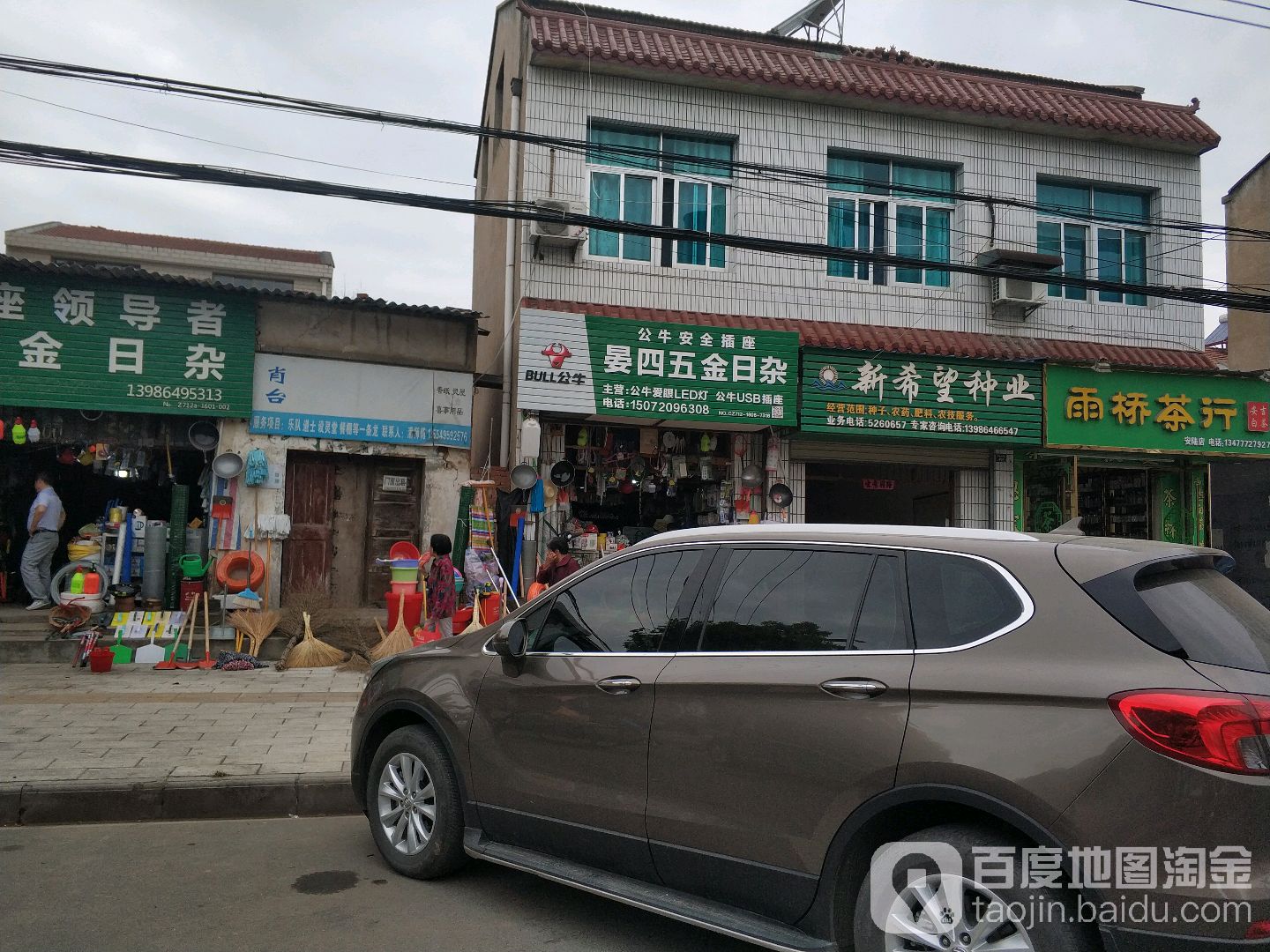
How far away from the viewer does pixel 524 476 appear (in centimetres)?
1151

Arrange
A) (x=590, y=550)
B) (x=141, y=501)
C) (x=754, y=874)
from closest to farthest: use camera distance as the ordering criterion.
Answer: (x=754, y=874), (x=590, y=550), (x=141, y=501)

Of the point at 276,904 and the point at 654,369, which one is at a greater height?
the point at 654,369

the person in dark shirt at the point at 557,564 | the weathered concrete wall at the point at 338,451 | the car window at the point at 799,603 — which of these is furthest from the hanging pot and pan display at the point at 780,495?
the car window at the point at 799,603

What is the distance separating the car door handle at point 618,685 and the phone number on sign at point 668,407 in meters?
7.61

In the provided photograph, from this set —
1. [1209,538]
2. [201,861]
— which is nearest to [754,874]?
[201,861]

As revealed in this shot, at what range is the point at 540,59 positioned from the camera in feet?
40.3

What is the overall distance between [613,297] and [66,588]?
7.16 meters

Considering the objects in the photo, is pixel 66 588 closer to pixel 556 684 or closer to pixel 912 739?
pixel 556 684

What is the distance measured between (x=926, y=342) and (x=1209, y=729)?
411 inches

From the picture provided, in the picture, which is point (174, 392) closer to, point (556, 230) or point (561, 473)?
point (561, 473)

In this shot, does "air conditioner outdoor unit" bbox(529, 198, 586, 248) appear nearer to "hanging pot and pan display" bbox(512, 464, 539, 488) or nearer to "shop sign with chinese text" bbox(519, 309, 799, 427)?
"shop sign with chinese text" bbox(519, 309, 799, 427)

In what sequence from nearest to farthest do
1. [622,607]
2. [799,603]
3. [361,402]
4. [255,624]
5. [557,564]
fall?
[799,603] → [622,607] → [557,564] → [255,624] → [361,402]

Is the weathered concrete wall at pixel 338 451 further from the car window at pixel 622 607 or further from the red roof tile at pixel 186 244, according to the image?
the red roof tile at pixel 186 244

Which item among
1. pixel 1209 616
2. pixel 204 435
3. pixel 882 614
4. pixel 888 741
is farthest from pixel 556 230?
pixel 1209 616
